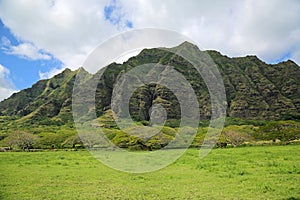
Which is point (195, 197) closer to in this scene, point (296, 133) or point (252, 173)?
point (252, 173)

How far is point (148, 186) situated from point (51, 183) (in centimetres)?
777

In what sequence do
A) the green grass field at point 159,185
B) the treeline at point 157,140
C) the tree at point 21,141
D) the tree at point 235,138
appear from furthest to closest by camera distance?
the tree at point 21,141
the tree at point 235,138
the treeline at point 157,140
the green grass field at point 159,185

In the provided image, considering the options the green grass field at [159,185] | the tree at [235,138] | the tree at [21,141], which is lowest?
the green grass field at [159,185]

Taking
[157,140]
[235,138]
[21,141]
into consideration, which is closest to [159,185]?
[157,140]

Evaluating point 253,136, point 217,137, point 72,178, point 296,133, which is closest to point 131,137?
point 217,137

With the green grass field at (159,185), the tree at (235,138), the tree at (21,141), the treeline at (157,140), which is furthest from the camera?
the tree at (21,141)

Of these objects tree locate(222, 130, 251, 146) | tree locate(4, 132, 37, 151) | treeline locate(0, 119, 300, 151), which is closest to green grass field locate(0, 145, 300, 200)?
treeline locate(0, 119, 300, 151)

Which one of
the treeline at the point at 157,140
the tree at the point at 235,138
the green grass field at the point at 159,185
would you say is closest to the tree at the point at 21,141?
the treeline at the point at 157,140

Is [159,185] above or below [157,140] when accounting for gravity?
below

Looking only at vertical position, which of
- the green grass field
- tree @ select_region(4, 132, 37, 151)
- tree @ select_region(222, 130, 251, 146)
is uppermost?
tree @ select_region(222, 130, 251, 146)

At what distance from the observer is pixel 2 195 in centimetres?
1997

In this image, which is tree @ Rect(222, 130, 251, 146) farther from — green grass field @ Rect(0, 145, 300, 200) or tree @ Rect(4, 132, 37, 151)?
green grass field @ Rect(0, 145, 300, 200)

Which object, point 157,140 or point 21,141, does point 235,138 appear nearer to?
point 157,140

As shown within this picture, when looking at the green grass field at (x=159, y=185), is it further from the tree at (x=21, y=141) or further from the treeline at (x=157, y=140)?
the tree at (x=21, y=141)
